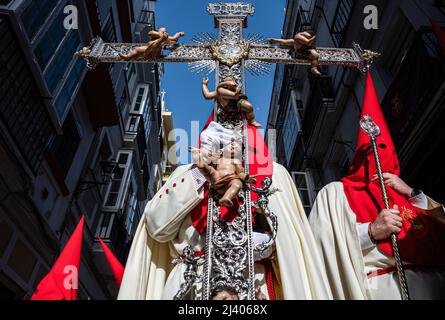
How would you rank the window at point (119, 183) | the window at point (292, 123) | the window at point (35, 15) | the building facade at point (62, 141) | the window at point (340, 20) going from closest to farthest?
1. the building facade at point (62, 141)
2. the window at point (35, 15)
3. the window at point (340, 20)
4. the window at point (119, 183)
5. the window at point (292, 123)

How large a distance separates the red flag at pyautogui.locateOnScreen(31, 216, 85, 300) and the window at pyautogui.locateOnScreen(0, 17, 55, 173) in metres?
3.68

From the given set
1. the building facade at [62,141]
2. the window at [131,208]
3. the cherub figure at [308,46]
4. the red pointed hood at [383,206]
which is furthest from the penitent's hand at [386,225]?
the window at [131,208]

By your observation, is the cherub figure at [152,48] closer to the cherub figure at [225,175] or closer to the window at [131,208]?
the cherub figure at [225,175]

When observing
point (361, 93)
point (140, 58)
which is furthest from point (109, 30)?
point (140, 58)

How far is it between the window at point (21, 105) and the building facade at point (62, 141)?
0.02m

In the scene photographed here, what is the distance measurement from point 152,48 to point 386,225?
2828 millimetres

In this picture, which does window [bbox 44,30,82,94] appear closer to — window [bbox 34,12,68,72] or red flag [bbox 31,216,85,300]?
window [bbox 34,12,68,72]

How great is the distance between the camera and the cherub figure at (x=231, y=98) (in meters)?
3.16

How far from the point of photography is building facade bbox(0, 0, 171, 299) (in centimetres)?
642

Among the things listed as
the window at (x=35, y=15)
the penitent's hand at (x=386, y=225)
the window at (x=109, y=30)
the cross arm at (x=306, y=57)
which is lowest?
the penitent's hand at (x=386, y=225)

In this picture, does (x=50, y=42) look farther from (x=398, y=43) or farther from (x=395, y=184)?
(x=398, y=43)

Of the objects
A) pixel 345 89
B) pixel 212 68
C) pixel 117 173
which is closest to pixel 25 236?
pixel 117 173

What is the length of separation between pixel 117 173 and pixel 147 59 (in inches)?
379
